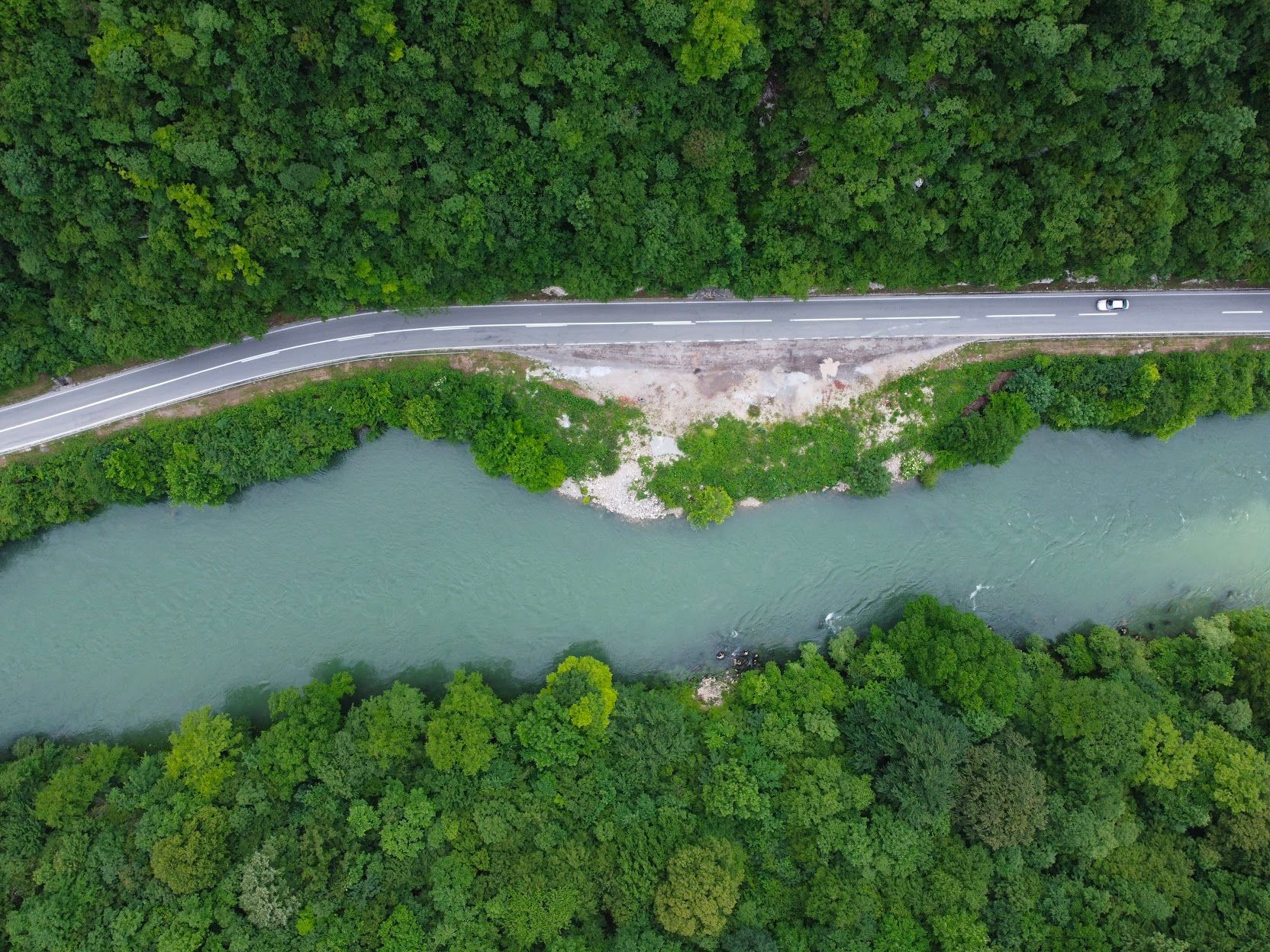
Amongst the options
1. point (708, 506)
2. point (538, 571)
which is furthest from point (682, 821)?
point (708, 506)

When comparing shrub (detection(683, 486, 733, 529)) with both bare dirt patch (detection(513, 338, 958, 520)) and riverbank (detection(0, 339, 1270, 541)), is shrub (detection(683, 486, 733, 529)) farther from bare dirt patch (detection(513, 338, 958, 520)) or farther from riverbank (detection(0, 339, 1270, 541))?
bare dirt patch (detection(513, 338, 958, 520))

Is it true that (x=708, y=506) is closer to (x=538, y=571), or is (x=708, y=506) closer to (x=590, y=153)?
(x=538, y=571)

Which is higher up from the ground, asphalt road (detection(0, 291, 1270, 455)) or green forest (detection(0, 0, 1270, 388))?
green forest (detection(0, 0, 1270, 388))

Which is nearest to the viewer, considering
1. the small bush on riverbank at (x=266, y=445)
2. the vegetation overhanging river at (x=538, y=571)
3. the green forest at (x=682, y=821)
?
the green forest at (x=682, y=821)

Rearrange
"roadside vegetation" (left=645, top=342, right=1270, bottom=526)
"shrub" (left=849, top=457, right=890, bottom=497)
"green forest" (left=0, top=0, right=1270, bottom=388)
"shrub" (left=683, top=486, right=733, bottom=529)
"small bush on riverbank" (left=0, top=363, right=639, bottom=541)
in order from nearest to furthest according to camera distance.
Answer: "green forest" (left=0, top=0, right=1270, bottom=388) → "small bush on riverbank" (left=0, top=363, right=639, bottom=541) → "shrub" (left=683, top=486, right=733, bottom=529) → "roadside vegetation" (left=645, top=342, right=1270, bottom=526) → "shrub" (left=849, top=457, right=890, bottom=497)

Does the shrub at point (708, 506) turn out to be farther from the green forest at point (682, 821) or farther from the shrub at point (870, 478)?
the green forest at point (682, 821)

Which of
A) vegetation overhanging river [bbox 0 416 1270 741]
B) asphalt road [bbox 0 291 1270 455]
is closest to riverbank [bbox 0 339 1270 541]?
asphalt road [bbox 0 291 1270 455]

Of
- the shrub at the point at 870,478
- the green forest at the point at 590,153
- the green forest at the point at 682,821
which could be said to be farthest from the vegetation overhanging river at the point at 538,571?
the green forest at the point at 590,153
